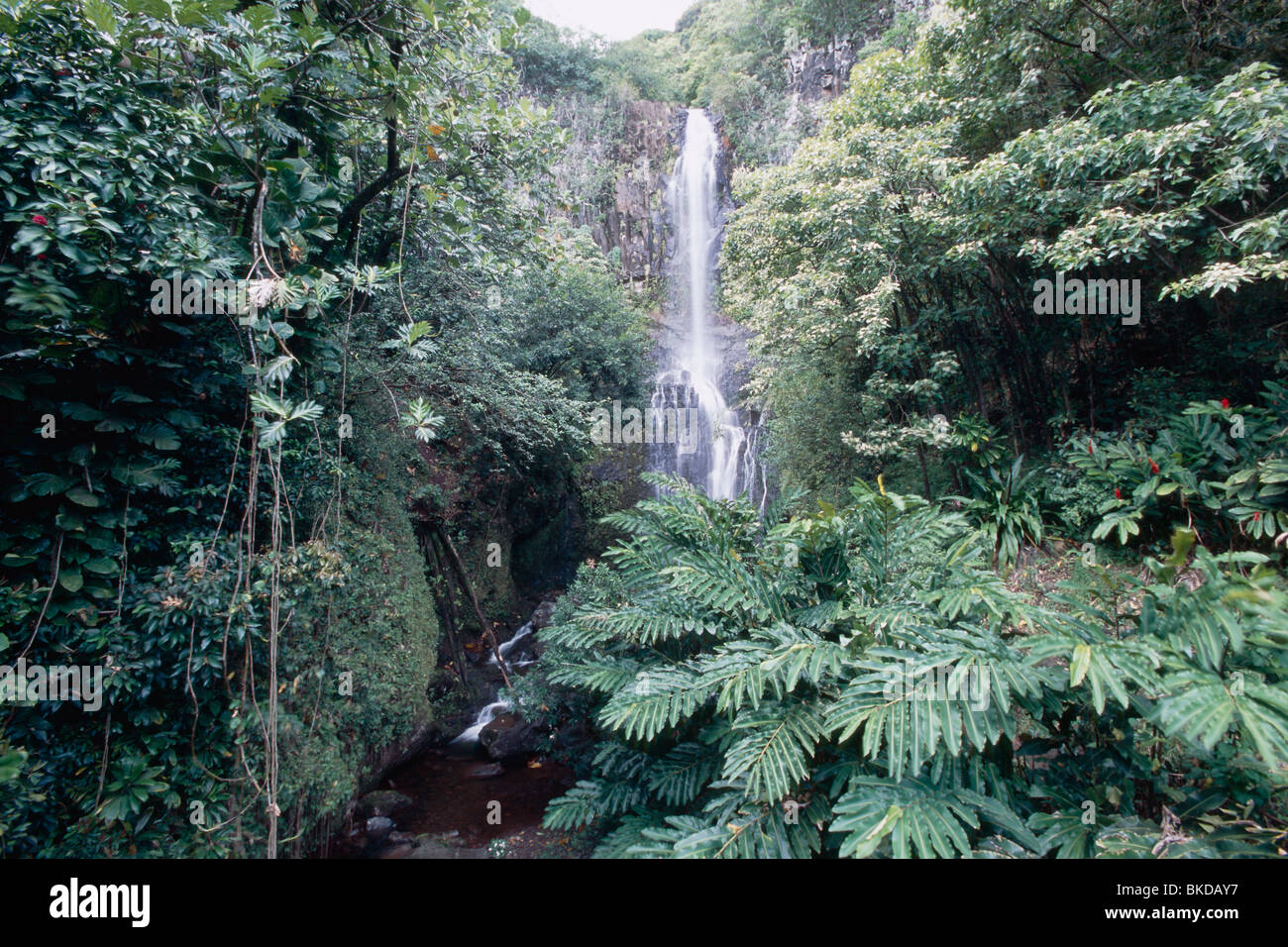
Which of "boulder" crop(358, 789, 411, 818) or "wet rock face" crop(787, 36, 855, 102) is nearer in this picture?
"boulder" crop(358, 789, 411, 818)

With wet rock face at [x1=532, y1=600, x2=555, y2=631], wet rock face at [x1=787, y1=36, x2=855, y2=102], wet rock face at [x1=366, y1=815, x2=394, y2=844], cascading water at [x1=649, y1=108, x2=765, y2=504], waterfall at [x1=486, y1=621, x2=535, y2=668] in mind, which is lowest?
wet rock face at [x1=366, y1=815, x2=394, y2=844]

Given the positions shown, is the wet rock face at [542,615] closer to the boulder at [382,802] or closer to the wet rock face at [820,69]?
the boulder at [382,802]

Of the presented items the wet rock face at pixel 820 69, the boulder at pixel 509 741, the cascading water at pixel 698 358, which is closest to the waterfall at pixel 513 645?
the boulder at pixel 509 741

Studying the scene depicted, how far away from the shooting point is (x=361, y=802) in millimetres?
4758

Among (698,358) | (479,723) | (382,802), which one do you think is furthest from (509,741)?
(698,358)

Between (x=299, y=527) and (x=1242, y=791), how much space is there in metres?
5.40

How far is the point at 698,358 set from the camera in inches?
554

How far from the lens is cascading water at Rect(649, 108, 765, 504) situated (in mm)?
10477

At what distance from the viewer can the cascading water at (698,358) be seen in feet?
34.4

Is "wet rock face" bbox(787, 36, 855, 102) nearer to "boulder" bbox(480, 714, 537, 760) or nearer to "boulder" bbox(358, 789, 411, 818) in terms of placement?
"boulder" bbox(480, 714, 537, 760)

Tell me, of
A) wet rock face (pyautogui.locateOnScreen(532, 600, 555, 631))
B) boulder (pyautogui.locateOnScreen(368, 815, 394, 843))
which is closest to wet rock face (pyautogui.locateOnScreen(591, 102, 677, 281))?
wet rock face (pyautogui.locateOnScreen(532, 600, 555, 631))

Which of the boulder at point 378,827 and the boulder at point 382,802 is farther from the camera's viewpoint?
the boulder at point 382,802
